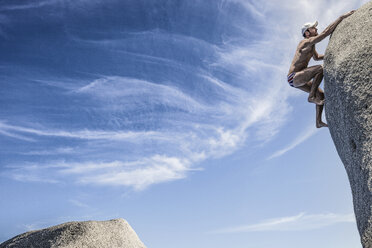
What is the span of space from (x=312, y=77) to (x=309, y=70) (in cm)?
20

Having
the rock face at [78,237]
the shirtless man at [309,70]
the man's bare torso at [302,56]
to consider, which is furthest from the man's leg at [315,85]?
the rock face at [78,237]

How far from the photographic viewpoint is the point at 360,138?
19.4 ft

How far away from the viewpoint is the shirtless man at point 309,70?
780 centimetres

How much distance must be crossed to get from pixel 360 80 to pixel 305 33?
101 inches

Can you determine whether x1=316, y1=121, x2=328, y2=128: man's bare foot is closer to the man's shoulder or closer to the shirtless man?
the shirtless man

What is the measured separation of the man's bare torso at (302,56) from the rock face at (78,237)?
262 inches

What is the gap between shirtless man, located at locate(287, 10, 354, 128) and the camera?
25.6ft

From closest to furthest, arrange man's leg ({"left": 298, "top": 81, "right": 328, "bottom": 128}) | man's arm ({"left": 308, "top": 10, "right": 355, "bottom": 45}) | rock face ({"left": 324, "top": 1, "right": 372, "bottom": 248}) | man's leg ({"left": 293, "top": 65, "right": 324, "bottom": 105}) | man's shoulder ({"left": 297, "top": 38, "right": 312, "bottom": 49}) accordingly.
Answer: rock face ({"left": 324, "top": 1, "right": 372, "bottom": 248}), man's arm ({"left": 308, "top": 10, "right": 355, "bottom": 45}), man's leg ({"left": 293, "top": 65, "right": 324, "bottom": 105}), man's shoulder ({"left": 297, "top": 38, "right": 312, "bottom": 49}), man's leg ({"left": 298, "top": 81, "right": 328, "bottom": 128})

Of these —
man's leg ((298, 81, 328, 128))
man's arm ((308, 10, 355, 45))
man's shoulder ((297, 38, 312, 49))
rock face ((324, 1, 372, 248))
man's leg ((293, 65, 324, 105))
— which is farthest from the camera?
man's leg ((298, 81, 328, 128))

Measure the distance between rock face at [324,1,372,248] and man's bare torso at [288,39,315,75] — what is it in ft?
2.97

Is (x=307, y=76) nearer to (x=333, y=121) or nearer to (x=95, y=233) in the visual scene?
(x=333, y=121)

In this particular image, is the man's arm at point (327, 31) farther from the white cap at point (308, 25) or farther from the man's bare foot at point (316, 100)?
the man's bare foot at point (316, 100)

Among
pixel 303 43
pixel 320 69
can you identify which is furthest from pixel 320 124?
pixel 303 43

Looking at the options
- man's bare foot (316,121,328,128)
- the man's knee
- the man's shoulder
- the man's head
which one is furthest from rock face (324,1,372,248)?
man's bare foot (316,121,328,128)
